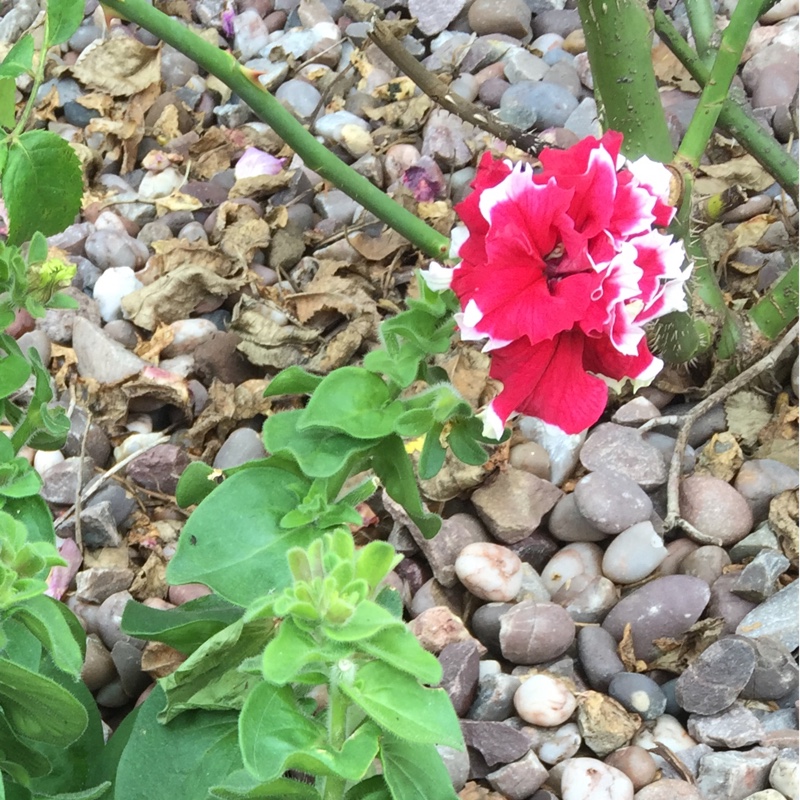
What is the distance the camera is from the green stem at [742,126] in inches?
46.0

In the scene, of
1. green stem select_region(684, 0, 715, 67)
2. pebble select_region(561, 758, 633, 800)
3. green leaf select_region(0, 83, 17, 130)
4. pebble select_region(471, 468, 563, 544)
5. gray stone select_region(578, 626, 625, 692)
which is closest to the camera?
green leaf select_region(0, 83, 17, 130)

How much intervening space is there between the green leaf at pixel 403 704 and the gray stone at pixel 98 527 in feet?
2.01

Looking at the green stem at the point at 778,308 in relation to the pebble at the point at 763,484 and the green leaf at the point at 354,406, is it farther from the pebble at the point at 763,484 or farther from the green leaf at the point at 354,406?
the green leaf at the point at 354,406

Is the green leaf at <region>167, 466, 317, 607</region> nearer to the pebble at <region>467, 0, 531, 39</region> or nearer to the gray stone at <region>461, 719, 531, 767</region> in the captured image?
the gray stone at <region>461, 719, 531, 767</region>

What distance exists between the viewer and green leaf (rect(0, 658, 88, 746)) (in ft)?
2.04

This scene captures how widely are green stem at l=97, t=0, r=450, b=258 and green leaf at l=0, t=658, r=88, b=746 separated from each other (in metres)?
0.54

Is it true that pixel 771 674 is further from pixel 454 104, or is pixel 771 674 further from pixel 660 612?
pixel 454 104

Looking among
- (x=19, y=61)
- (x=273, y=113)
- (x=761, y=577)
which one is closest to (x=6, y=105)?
(x=19, y=61)

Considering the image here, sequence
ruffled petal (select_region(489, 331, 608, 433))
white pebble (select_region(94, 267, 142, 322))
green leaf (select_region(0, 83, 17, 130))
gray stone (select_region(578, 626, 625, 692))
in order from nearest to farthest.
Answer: ruffled petal (select_region(489, 331, 608, 433)) < green leaf (select_region(0, 83, 17, 130)) < gray stone (select_region(578, 626, 625, 692)) < white pebble (select_region(94, 267, 142, 322))

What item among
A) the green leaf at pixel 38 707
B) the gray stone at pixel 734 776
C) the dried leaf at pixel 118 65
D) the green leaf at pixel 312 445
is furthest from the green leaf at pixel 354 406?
the dried leaf at pixel 118 65

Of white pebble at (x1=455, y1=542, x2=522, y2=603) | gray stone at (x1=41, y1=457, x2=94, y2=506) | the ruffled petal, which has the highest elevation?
the ruffled petal

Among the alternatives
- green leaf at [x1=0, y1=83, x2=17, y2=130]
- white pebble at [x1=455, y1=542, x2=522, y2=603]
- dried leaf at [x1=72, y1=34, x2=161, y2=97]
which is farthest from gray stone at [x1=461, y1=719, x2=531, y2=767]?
dried leaf at [x1=72, y1=34, x2=161, y2=97]

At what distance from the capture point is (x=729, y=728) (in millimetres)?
918

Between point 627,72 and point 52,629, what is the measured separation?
0.79 m
